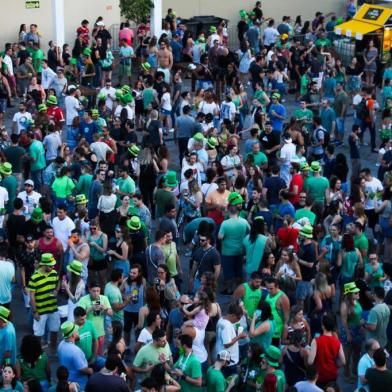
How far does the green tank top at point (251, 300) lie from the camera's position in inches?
541

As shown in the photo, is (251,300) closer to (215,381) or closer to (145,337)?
(145,337)

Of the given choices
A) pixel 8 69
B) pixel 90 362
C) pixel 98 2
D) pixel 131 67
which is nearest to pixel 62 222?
pixel 90 362

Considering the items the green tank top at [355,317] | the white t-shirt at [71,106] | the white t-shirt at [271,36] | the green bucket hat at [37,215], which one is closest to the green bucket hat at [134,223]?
the green bucket hat at [37,215]

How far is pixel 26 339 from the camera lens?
40.1 ft

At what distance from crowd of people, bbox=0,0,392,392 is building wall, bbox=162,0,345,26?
9.41 meters

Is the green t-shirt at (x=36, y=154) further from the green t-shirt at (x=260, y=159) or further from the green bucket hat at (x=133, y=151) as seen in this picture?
the green t-shirt at (x=260, y=159)

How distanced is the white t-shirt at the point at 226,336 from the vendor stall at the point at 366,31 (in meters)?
17.8

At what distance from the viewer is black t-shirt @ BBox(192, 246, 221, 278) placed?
1494 centimetres

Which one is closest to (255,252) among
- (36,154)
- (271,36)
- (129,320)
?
(129,320)

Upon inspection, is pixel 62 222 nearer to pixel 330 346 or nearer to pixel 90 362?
pixel 90 362

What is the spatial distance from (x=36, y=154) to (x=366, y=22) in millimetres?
14351

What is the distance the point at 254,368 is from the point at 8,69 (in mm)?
15428

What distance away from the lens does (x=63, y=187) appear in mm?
17625

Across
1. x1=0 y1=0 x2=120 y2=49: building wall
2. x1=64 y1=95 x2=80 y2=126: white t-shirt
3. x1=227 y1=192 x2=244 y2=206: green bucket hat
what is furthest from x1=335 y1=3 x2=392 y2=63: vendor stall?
x1=227 y1=192 x2=244 y2=206: green bucket hat
